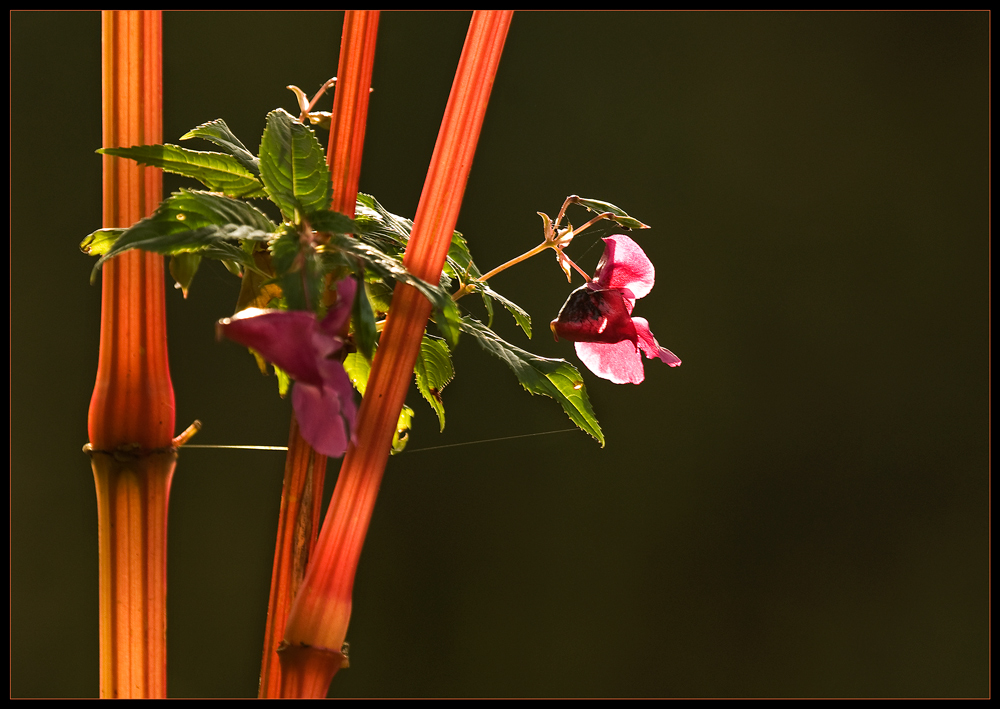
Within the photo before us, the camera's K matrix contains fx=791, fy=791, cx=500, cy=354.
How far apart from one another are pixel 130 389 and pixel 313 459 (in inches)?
2.5

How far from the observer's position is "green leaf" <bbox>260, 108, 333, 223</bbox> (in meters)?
0.22

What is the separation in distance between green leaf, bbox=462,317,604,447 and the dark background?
0.93m

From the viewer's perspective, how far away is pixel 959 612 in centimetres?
132

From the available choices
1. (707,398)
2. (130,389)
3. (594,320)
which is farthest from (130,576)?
(707,398)

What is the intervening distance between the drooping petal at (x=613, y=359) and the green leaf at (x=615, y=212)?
47mm

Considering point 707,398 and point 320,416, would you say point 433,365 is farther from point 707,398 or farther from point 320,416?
point 707,398

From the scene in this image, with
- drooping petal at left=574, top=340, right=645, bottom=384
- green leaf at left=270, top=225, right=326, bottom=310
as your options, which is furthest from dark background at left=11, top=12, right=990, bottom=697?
green leaf at left=270, top=225, right=326, bottom=310

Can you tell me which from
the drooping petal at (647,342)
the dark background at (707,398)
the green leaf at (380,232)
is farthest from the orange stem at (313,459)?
the dark background at (707,398)

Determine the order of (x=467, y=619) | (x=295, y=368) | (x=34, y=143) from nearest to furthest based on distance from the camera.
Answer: (x=295, y=368) < (x=34, y=143) < (x=467, y=619)

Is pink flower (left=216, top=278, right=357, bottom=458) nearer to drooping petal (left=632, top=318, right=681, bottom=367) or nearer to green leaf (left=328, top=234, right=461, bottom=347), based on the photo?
green leaf (left=328, top=234, right=461, bottom=347)

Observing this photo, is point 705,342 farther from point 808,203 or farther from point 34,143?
point 34,143

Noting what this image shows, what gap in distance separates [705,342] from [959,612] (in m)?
0.62

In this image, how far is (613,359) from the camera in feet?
0.99
